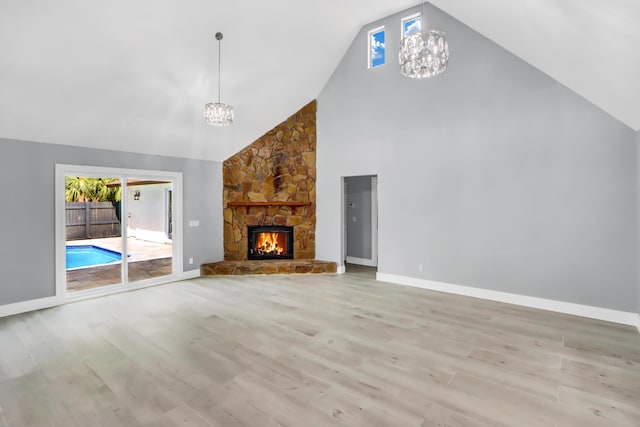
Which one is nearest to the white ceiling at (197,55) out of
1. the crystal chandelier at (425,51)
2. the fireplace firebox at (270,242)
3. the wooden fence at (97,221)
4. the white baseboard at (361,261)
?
the crystal chandelier at (425,51)

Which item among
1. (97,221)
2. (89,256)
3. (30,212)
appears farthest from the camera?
(89,256)

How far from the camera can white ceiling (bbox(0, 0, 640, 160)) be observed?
10.2 feet

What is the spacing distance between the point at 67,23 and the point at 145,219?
13.4 feet

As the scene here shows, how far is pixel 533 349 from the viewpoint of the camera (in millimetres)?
3324

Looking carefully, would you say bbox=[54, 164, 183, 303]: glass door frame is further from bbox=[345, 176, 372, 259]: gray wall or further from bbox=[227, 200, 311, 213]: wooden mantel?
bbox=[345, 176, 372, 259]: gray wall

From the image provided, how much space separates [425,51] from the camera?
10.5 feet

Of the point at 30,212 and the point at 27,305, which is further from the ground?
the point at 30,212

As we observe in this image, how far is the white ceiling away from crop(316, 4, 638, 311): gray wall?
1.19 feet

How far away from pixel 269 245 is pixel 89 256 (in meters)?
3.34

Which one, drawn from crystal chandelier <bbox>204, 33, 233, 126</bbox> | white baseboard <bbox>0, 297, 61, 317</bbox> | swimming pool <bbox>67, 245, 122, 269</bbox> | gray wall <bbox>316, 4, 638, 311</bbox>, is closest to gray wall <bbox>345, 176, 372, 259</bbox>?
gray wall <bbox>316, 4, 638, 311</bbox>

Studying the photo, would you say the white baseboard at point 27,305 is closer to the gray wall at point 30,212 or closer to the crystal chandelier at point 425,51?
the gray wall at point 30,212

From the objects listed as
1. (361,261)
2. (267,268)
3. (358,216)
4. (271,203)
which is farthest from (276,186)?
(361,261)

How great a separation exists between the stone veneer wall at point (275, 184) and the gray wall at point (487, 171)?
0.55 meters

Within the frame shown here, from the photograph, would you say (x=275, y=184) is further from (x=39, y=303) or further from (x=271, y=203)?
(x=39, y=303)
